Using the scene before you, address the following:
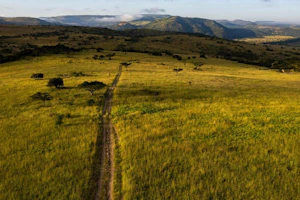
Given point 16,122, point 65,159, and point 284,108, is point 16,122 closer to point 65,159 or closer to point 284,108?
point 65,159

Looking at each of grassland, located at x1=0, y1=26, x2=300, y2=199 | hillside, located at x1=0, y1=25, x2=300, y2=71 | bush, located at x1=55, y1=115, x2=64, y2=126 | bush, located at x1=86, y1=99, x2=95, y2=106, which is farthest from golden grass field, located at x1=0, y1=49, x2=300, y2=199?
hillside, located at x1=0, y1=25, x2=300, y2=71

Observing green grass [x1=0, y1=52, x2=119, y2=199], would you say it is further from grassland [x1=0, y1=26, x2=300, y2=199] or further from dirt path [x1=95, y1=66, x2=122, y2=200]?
dirt path [x1=95, y1=66, x2=122, y2=200]

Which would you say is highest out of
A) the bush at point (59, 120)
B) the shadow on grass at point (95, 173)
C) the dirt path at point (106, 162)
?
the bush at point (59, 120)

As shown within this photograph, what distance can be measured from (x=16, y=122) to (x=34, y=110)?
3.51m

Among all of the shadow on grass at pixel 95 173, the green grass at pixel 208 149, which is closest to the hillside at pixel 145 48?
the green grass at pixel 208 149

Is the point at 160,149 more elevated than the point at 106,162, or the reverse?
the point at 160,149

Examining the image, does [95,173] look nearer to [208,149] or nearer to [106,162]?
[106,162]

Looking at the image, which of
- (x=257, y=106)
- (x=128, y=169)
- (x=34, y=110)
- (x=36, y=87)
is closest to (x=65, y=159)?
(x=128, y=169)

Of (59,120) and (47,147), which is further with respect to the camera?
(59,120)

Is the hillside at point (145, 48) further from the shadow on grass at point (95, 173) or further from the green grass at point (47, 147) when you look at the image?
the shadow on grass at point (95, 173)

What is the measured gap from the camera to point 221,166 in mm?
11570

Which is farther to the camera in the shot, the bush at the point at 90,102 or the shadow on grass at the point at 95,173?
the bush at the point at 90,102

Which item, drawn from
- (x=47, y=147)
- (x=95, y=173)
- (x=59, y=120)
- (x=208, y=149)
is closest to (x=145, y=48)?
(x=59, y=120)

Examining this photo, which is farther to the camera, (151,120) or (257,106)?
(257,106)
